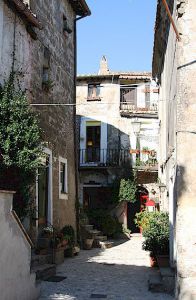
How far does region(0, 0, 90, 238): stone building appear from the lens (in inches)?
407

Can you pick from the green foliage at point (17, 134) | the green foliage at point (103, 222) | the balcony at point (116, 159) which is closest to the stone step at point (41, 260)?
the green foliage at point (17, 134)

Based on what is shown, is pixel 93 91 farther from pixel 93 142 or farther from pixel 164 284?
pixel 164 284

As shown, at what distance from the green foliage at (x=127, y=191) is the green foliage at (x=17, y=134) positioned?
1356 cm

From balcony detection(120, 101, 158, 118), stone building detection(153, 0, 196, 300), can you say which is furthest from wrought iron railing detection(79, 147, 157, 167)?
stone building detection(153, 0, 196, 300)

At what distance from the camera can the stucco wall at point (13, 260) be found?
6117mm

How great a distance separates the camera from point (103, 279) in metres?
9.42

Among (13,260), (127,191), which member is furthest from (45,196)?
(127,191)

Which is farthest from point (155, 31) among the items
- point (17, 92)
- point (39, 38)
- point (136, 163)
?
point (136, 163)

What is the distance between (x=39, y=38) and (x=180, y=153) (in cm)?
651

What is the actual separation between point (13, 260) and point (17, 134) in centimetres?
321

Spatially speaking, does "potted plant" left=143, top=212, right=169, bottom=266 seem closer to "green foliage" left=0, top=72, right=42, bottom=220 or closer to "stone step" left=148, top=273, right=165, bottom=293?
"stone step" left=148, top=273, right=165, bottom=293

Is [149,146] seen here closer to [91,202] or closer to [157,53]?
[91,202]

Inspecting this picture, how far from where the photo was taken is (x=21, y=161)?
345 inches

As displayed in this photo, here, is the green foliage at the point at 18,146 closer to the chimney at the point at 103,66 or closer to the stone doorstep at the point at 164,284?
the stone doorstep at the point at 164,284
